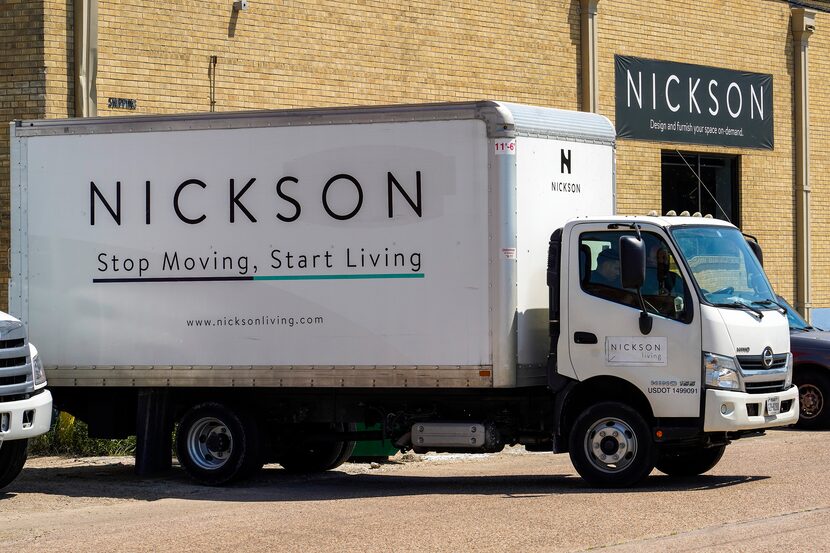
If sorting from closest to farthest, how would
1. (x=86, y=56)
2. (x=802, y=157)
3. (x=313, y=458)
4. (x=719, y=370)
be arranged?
(x=719, y=370), (x=313, y=458), (x=86, y=56), (x=802, y=157)

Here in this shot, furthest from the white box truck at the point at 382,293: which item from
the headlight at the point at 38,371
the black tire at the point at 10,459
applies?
the black tire at the point at 10,459

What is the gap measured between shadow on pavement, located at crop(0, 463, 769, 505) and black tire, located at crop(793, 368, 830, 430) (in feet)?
17.5

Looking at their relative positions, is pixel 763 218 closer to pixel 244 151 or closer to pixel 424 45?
pixel 424 45

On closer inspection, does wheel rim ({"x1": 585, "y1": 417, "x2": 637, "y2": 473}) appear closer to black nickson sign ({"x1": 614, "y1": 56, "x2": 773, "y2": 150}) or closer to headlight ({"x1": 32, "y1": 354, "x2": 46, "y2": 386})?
headlight ({"x1": 32, "y1": 354, "x2": 46, "y2": 386})

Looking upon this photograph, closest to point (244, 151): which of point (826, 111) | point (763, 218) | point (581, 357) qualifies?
point (581, 357)

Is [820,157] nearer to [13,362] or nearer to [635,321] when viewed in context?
[635,321]

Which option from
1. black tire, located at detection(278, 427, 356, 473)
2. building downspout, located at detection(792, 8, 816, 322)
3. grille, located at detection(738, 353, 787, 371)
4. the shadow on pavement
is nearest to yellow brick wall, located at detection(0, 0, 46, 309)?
the shadow on pavement

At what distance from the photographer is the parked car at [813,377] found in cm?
1866

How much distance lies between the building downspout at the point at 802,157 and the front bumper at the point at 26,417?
18135 millimetres

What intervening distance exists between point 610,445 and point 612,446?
2cm

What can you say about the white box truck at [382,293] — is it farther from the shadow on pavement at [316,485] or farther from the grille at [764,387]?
the shadow on pavement at [316,485]

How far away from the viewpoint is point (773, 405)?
501 inches

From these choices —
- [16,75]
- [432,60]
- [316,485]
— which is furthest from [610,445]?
[432,60]

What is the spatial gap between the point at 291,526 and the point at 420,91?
11.6 m
